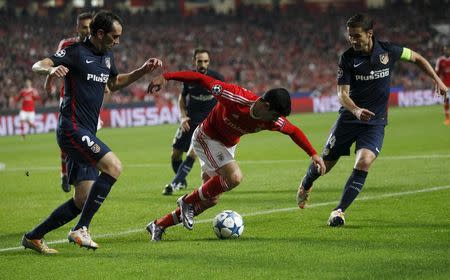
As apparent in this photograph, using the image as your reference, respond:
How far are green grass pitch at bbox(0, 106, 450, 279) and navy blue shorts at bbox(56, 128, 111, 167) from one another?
949mm

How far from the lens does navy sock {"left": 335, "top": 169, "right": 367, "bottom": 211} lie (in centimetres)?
991

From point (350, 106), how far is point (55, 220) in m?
3.58

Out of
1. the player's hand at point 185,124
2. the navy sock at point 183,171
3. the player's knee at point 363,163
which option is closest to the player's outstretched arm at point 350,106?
the player's knee at point 363,163

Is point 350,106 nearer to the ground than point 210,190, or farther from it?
farther from it

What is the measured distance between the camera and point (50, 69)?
808cm

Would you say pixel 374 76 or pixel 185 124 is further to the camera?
pixel 185 124

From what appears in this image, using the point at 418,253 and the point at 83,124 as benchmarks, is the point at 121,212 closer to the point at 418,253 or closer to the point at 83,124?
the point at 83,124

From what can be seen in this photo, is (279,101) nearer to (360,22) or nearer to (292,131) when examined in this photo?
(292,131)

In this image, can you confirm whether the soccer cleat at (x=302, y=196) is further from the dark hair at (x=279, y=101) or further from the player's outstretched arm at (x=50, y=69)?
the player's outstretched arm at (x=50, y=69)

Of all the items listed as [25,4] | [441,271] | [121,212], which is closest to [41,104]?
[25,4]

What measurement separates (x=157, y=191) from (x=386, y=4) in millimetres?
49694

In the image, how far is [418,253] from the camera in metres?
7.88

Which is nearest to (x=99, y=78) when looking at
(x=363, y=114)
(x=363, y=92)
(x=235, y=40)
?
(x=363, y=114)

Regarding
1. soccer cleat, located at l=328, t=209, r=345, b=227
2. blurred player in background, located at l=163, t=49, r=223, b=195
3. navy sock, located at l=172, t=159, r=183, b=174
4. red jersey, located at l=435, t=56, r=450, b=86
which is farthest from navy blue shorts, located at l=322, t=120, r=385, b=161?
red jersey, located at l=435, t=56, r=450, b=86
